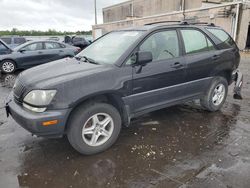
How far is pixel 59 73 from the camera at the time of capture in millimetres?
3055

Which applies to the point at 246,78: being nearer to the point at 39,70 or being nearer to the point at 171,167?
the point at 171,167

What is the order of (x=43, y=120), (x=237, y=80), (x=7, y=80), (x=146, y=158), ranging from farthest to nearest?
(x=7, y=80)
(x=237, y=80)
(x=146, y=158)
(x=43, y=120)

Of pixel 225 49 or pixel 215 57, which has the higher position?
pixel 225 49

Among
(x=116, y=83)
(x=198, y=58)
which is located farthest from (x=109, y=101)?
(x=198, y=58)

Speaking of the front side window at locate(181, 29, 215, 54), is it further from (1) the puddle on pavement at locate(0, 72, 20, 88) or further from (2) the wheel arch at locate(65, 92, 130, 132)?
(1) the puddle on pavement at locate(0, 72, 20, 88)

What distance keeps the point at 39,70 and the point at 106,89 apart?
3.82 ft

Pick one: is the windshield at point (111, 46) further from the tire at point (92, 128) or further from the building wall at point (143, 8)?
the building wall at point (143, 8)

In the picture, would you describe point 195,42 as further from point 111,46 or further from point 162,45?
point 111,46

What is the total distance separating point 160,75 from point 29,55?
7933mm

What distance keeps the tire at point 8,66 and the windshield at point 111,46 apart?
22.5 feet

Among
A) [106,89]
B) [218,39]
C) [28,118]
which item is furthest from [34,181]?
[218,39]

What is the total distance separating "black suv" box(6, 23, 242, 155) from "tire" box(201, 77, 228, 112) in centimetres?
2

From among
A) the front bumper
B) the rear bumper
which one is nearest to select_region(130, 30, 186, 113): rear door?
the front bumper

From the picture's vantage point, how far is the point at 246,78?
24.8 feet
